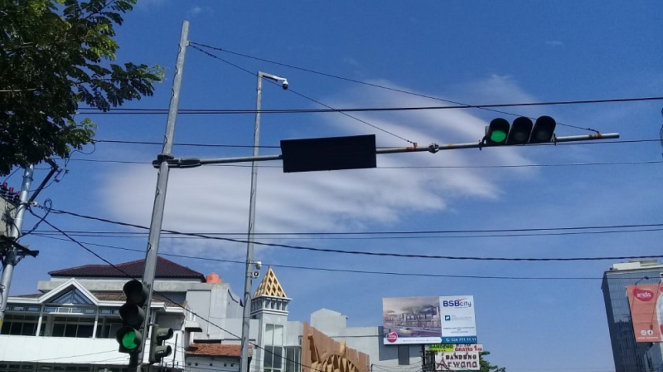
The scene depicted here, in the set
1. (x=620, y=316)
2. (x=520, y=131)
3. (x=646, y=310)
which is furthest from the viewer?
(x=620, y=316)

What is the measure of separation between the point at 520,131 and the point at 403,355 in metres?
63.0

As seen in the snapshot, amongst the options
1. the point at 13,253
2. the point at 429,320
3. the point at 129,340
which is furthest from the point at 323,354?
the point at 429,320

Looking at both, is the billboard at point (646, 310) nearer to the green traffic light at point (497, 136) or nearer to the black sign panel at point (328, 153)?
the green traffic light at point (497, 136)

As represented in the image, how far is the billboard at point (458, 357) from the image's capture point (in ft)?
210

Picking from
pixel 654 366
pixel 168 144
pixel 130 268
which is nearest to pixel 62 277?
pixel 130 268

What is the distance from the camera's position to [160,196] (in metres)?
10.6

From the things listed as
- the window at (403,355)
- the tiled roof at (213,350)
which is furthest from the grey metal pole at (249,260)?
the window at (403,355)

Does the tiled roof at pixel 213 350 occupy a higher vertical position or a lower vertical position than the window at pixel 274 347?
lower

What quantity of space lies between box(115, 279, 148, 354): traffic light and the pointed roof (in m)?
39.2

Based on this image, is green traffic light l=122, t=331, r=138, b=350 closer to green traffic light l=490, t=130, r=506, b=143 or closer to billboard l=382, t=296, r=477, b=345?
green traffic light l=490, t=130, r=506, b=143

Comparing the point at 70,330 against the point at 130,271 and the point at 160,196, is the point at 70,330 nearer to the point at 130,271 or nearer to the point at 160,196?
the point at 130,271

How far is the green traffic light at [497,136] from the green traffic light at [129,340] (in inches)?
239

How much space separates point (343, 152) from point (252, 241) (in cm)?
892

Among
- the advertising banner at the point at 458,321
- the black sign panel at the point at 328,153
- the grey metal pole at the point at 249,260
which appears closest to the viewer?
the black sign panel at the point at 328,153
